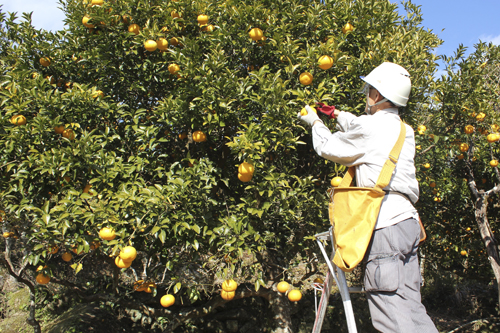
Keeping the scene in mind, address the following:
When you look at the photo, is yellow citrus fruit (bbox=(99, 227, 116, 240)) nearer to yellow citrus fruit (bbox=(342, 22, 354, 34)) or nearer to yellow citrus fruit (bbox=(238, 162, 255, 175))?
yellow citrus fruit (bbox=(238, 162, 255, 175))

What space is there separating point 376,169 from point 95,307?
15.6ft

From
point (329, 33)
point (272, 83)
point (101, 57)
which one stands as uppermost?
point (329, 33)

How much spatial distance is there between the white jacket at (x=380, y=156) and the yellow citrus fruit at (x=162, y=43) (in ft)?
5.73

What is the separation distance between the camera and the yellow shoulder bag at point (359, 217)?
4.71 feet

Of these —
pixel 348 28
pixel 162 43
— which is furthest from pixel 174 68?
pixel 348 28

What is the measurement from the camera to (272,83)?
2332 mm

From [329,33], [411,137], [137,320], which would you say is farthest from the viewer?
[137,320]

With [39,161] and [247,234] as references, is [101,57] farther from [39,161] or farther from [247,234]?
[247,234]

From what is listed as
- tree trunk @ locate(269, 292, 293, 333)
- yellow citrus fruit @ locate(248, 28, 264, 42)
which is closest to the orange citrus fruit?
yellow citrus fruit @ locate(248, 28, 264, 42)

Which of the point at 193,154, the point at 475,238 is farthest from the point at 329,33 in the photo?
the point at 475,238

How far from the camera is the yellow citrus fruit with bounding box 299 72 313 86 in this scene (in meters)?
2.49

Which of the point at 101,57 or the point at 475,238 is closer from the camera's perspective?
the point at 101,57

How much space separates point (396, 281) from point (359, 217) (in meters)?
0.30

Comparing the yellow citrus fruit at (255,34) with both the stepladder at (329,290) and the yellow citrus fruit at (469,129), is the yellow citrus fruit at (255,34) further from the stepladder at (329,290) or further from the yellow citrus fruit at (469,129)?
the yellow citrus fruit at (469,129)
